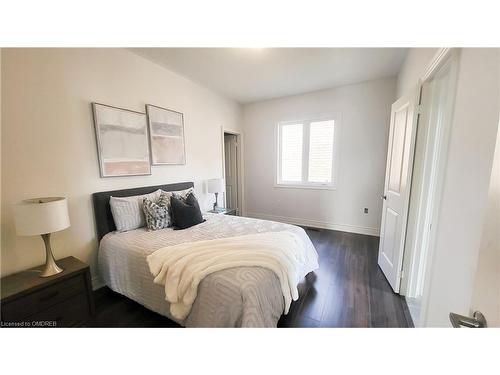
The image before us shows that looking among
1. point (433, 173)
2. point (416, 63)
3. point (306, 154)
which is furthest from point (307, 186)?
point (416, 63)

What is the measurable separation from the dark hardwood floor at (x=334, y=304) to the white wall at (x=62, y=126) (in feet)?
2.20

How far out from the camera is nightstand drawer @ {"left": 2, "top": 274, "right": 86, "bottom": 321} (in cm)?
116

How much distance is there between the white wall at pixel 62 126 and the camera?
1407 millimetres

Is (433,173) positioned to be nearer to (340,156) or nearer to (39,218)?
(340,156)

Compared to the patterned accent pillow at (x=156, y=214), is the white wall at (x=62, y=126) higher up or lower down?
higher up

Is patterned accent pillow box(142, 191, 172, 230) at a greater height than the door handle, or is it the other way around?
the door handle

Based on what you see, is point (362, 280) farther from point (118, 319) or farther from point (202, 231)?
point (118, 319)

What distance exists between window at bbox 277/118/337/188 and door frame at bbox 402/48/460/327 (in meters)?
1.82

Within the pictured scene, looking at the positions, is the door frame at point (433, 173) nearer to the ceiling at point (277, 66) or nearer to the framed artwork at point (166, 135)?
the ceiling at point (277, 66)

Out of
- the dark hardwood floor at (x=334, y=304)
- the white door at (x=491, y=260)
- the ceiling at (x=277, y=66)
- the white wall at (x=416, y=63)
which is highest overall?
the ceiling at (x=277, y=66)

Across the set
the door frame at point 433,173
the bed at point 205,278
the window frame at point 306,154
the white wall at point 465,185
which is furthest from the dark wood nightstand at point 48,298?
the window frame at point 306,154

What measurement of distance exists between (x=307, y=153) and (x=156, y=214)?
2924mm

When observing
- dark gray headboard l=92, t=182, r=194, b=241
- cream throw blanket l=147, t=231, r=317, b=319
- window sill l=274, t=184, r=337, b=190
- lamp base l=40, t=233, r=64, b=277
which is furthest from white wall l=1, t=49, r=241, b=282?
window sill l=274, t=184, r=337, b=190

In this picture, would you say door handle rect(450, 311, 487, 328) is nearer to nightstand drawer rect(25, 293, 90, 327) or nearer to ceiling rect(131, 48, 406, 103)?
nightstand drawer rect(25, 293, 90, 327)
